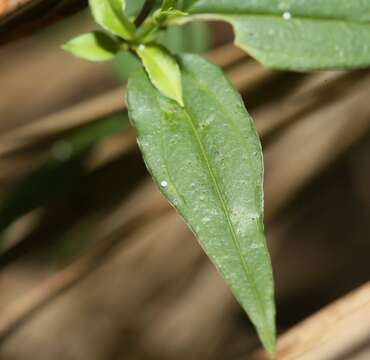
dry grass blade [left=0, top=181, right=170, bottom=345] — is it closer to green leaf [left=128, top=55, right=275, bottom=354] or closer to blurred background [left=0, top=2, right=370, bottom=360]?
blurred background [left=0, top=2, right=370, bottom=360]

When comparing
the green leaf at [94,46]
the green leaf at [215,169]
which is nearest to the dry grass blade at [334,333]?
the green leaf at [215,169]

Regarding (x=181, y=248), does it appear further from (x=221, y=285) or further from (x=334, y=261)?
(x=334, y=261)

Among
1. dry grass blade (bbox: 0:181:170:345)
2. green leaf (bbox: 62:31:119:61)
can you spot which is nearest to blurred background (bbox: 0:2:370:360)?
dry grass blade (bbox: 0:181:170:345)

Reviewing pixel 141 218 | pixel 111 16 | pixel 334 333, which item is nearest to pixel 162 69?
pixel 111 16

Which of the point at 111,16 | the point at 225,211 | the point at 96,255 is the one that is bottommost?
the point at 96,255

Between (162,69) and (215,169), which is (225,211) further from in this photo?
(162,69)

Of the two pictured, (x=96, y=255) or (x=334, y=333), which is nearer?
(x=334, y=333)
